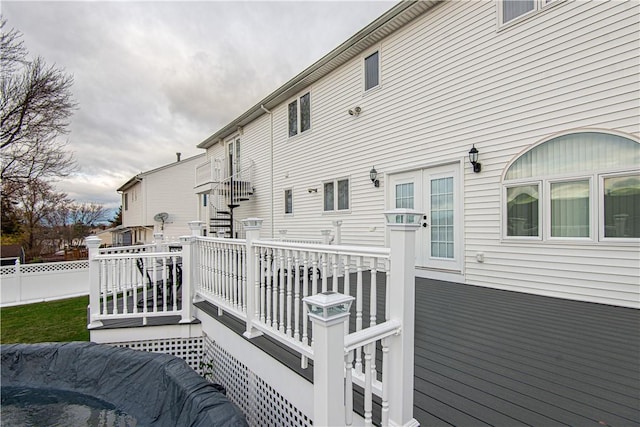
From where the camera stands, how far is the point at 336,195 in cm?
780

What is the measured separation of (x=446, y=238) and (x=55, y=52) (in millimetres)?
14862

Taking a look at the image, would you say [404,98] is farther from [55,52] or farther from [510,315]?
[55,52]

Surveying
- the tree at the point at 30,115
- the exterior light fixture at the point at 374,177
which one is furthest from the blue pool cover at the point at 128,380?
the tree at the point at 30,115

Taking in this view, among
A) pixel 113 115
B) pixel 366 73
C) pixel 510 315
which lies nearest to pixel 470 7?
pixel 366 73

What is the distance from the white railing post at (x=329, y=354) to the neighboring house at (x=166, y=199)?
18.3m

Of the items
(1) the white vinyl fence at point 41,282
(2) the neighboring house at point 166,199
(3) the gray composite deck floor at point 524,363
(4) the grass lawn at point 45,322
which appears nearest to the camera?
(3) the gray composite deck floor at point 524,363

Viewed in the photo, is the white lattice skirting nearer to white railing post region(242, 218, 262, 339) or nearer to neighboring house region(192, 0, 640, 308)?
white railing post region(242, 218, 262, 339)

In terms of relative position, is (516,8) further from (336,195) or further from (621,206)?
(336,195)

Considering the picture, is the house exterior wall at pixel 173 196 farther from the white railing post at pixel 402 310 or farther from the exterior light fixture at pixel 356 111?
the white railing post at pixel 402 310

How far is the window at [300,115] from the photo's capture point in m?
8.95

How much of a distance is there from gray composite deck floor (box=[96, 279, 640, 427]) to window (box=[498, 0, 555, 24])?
4.40 metres

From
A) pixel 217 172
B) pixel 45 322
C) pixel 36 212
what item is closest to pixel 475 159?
pixel 45 322

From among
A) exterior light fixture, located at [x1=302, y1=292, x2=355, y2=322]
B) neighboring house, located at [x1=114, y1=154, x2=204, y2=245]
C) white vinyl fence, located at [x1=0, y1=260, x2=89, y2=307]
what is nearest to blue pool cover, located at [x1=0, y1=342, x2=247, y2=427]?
exterior light fixture, located at [x1=302, y1=292, x2=355, y2=322]

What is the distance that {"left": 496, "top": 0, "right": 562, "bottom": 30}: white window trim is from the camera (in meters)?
4.22
